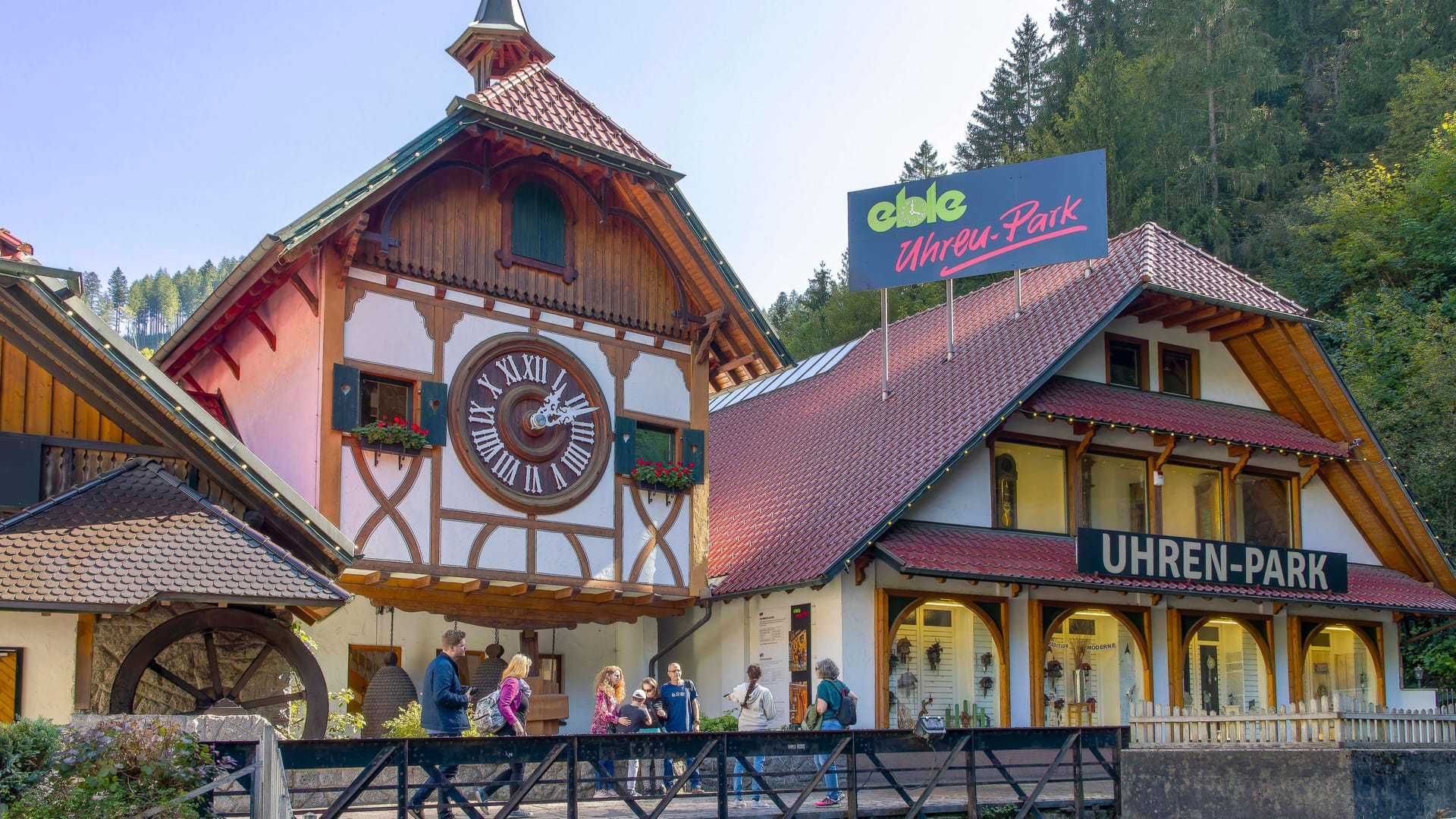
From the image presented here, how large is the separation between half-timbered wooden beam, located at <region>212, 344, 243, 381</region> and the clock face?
10.8 ft

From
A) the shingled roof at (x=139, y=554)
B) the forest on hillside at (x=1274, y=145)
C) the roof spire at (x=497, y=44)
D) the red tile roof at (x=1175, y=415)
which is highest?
the forest on hillside at (x=1274, y=145)

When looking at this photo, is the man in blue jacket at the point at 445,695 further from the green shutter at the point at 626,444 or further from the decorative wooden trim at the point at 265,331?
the decorative wooden trim at the point at 265,331

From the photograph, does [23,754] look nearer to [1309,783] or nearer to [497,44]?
[1309,783]

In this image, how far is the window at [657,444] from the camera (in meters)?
19.8

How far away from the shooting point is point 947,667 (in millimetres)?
20625

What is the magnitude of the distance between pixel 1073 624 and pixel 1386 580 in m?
6.02

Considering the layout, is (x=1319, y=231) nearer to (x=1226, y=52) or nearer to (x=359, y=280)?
(x=1226, y=52)

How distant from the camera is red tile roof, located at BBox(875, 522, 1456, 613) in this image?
737 inches

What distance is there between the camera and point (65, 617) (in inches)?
532

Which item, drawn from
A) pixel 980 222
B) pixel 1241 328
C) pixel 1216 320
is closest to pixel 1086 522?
pixel 1216 320

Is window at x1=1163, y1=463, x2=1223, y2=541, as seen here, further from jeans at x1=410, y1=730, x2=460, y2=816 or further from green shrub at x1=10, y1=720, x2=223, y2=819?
green shrub at x1=10, y1=720, x2=223, y2=819

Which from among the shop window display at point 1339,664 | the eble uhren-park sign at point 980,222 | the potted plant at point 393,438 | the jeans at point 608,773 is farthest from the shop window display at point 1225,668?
the potted plant at point 393,438

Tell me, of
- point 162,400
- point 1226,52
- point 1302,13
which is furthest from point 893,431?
point 1302,13

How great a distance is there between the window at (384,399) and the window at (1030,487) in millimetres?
8330
